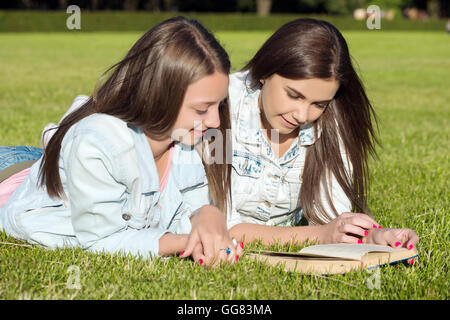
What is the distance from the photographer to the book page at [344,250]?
8.58 feet

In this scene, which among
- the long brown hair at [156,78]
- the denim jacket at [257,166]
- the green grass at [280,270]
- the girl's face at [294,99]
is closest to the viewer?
the green grass at [280,270]

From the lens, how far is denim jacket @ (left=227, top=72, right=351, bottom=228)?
11.4 ft

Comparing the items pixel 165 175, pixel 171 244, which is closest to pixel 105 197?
pixel 171 244

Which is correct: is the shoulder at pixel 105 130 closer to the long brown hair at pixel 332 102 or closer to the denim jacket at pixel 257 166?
the denim jacket at pixel 257 166

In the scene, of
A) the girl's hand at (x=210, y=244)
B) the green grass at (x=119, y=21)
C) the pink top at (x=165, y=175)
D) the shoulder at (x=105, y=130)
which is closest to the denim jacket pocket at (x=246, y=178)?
the pink top at (x=165, y=175)

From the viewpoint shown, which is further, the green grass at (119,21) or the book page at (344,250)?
the green grass at (119,21)

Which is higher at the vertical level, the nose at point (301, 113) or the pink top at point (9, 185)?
the nose at point (301, 113)

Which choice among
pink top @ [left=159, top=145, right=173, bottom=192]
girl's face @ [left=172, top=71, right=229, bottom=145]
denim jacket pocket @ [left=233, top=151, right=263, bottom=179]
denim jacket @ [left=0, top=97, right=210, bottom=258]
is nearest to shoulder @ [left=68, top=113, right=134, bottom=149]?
denim jacket @ [left=0, top=97, right=210, bottom=258]

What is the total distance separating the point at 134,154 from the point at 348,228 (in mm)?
1207

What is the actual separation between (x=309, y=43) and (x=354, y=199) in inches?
41.8

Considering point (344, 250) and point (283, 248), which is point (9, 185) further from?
point (344, 250)

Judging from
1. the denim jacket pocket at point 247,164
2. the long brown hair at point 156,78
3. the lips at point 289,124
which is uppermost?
the long brown hair at point 156,78

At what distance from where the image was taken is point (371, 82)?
1390cm

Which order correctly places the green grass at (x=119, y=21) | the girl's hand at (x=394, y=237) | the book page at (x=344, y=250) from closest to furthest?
the book page at (x=344, y=250)
the girl's hand at (x=394, y=237)
the green grass at (x=119, y=21)
